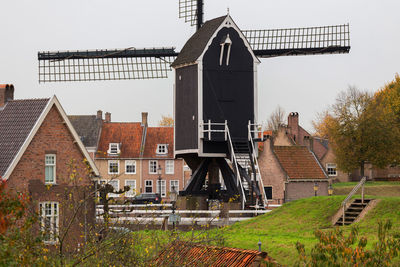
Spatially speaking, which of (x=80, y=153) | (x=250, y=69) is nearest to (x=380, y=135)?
(x=250, y=69)

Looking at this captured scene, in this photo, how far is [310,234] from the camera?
87.8ft

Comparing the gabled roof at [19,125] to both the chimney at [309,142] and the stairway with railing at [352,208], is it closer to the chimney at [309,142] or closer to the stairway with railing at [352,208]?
the stairway with railing at [352,208]

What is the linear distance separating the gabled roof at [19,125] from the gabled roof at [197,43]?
7388mm

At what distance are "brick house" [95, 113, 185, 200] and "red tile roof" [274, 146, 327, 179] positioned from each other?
18.2 meters

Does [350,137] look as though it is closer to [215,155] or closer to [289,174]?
[289,174]

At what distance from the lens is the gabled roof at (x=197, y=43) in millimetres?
37019

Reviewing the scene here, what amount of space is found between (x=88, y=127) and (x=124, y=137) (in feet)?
13.6

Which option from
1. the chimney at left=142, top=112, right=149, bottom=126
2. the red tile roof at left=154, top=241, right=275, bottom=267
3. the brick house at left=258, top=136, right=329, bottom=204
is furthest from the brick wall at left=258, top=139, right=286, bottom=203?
the red tile roof at left=154, top=241, right=275, bottom=267

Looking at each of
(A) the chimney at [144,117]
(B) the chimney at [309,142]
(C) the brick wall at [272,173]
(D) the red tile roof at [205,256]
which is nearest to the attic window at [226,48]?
(D) the red tile roof at [205,256]

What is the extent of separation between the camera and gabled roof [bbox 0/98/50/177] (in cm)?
3183

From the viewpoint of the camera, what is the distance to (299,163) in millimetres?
59344

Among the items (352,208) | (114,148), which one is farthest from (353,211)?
(114,148)

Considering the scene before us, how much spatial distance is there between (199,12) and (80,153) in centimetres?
1193

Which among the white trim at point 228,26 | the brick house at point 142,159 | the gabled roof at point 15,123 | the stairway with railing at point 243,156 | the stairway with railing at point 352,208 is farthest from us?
the brick house at point 142,159
